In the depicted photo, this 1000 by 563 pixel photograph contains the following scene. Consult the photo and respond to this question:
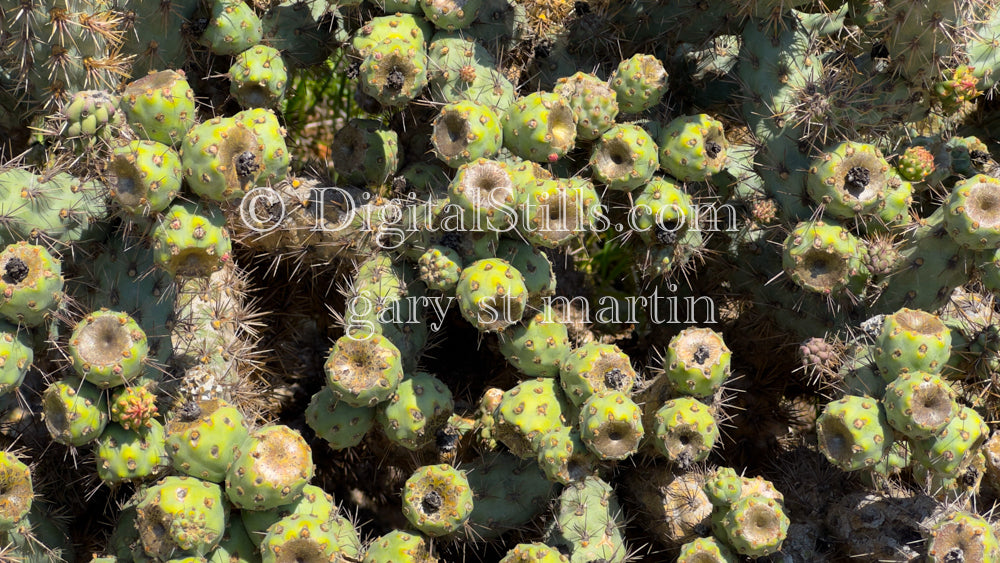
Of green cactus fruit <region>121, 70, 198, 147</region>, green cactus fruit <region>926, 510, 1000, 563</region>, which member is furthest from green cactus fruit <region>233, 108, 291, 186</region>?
green cactus fruit <region>926, 510, 1000, 563</region>

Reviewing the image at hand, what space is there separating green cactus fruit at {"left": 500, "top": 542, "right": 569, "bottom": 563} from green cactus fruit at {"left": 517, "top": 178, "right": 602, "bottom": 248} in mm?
1045

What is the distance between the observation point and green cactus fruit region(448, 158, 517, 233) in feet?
11.0

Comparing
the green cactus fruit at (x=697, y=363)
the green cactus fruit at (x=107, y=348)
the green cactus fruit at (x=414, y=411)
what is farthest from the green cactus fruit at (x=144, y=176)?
the green cactus fruit at (x=697, y=363)

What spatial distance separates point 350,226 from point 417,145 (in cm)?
59

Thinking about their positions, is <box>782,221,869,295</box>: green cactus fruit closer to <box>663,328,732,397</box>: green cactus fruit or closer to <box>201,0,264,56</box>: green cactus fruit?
<box>663,328,732,397</box>: green cactus fruit

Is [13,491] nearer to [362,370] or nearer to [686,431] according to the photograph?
[362,370]

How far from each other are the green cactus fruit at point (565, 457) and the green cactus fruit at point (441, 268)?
0.64m

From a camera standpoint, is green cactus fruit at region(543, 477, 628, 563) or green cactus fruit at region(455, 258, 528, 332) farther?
green cactus fruit at region(543, 477, 628, 563)

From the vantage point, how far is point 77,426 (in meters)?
3.26

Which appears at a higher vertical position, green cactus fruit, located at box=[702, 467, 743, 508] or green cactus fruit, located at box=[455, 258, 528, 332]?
green cactus fruit, located at box=[455, 258, 528, 332]

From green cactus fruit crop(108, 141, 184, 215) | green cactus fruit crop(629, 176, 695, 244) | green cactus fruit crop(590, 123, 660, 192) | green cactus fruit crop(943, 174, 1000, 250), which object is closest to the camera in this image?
green cactus fruit crop(108, 141, 184, 215)

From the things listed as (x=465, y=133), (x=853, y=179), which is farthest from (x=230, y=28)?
(x=853, y=179)

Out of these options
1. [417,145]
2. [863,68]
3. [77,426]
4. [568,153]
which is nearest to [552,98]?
[568,153]

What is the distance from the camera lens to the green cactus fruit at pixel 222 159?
10.3 feet
